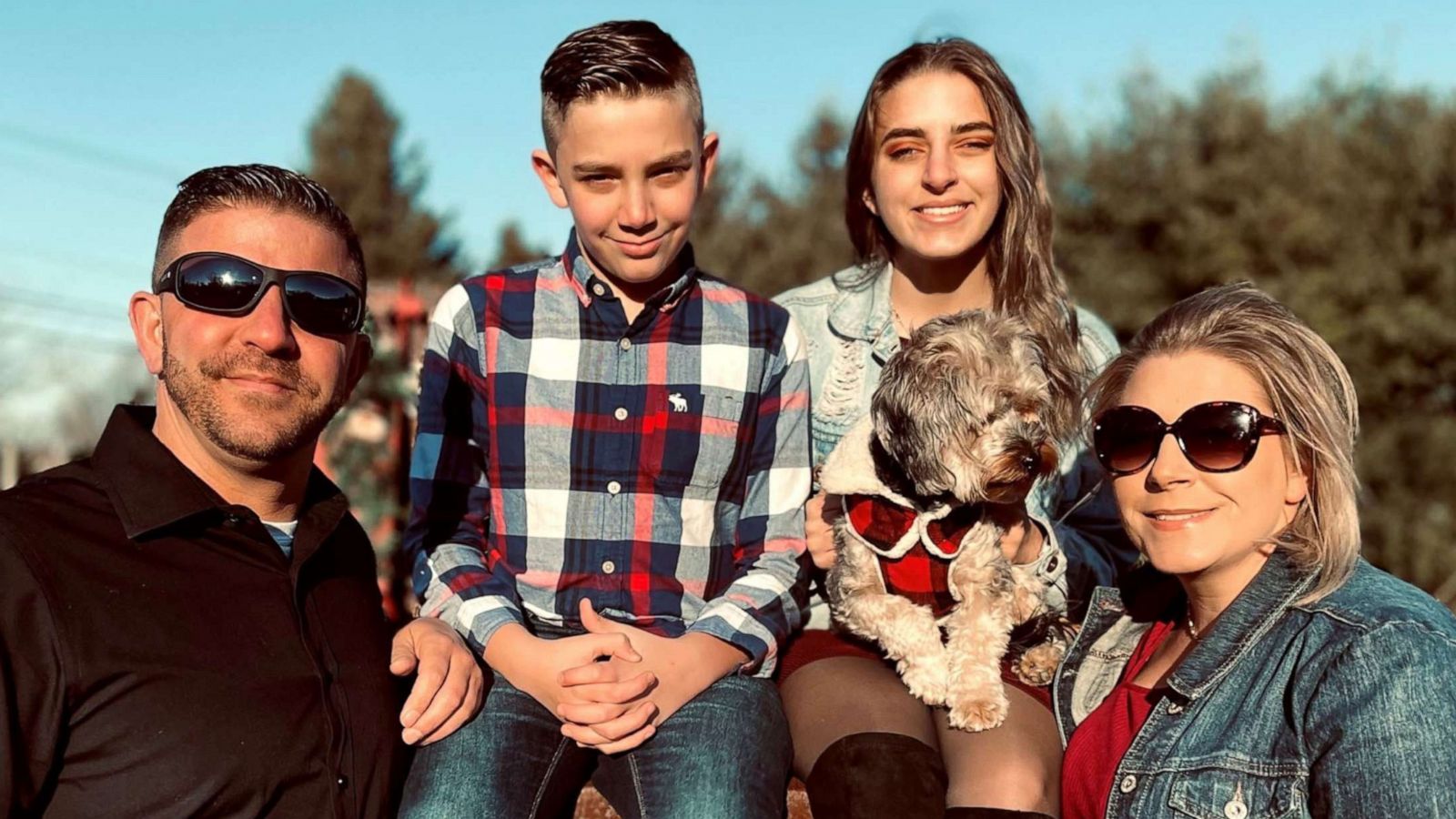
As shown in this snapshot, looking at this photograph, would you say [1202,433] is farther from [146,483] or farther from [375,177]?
[375,177]

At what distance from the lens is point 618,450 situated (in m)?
3.91

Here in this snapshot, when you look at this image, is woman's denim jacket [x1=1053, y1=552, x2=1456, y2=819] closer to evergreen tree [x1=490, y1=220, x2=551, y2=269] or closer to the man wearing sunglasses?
the man wearing sunglasses

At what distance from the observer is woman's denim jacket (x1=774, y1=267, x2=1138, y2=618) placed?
4.72 meters

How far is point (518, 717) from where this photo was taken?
11.4 feet

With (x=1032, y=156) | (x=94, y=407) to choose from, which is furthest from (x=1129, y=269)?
(x=94, y=407)

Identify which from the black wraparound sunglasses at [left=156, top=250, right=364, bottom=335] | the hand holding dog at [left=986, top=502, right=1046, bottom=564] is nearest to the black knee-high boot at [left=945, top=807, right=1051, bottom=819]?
the hand holding dog at [left=986, top=502, right=1046, bottom=564]

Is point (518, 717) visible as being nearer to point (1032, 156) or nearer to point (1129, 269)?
point (1032, 156)

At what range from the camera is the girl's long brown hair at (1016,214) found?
4660mm

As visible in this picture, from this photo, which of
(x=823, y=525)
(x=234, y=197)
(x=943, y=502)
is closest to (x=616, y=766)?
(x=823, y=525)

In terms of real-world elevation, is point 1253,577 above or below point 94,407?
above

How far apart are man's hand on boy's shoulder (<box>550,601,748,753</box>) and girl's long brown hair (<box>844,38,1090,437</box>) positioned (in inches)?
66.2

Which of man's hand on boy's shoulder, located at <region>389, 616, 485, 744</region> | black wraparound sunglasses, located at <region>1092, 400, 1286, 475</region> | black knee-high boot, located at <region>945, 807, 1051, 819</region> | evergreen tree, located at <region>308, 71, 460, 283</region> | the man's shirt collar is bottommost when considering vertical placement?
black knee-high boot, located at <region>945, 807, 1051, 819</region>

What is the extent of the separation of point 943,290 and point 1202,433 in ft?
6.46

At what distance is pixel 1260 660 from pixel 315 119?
57.6 meters
